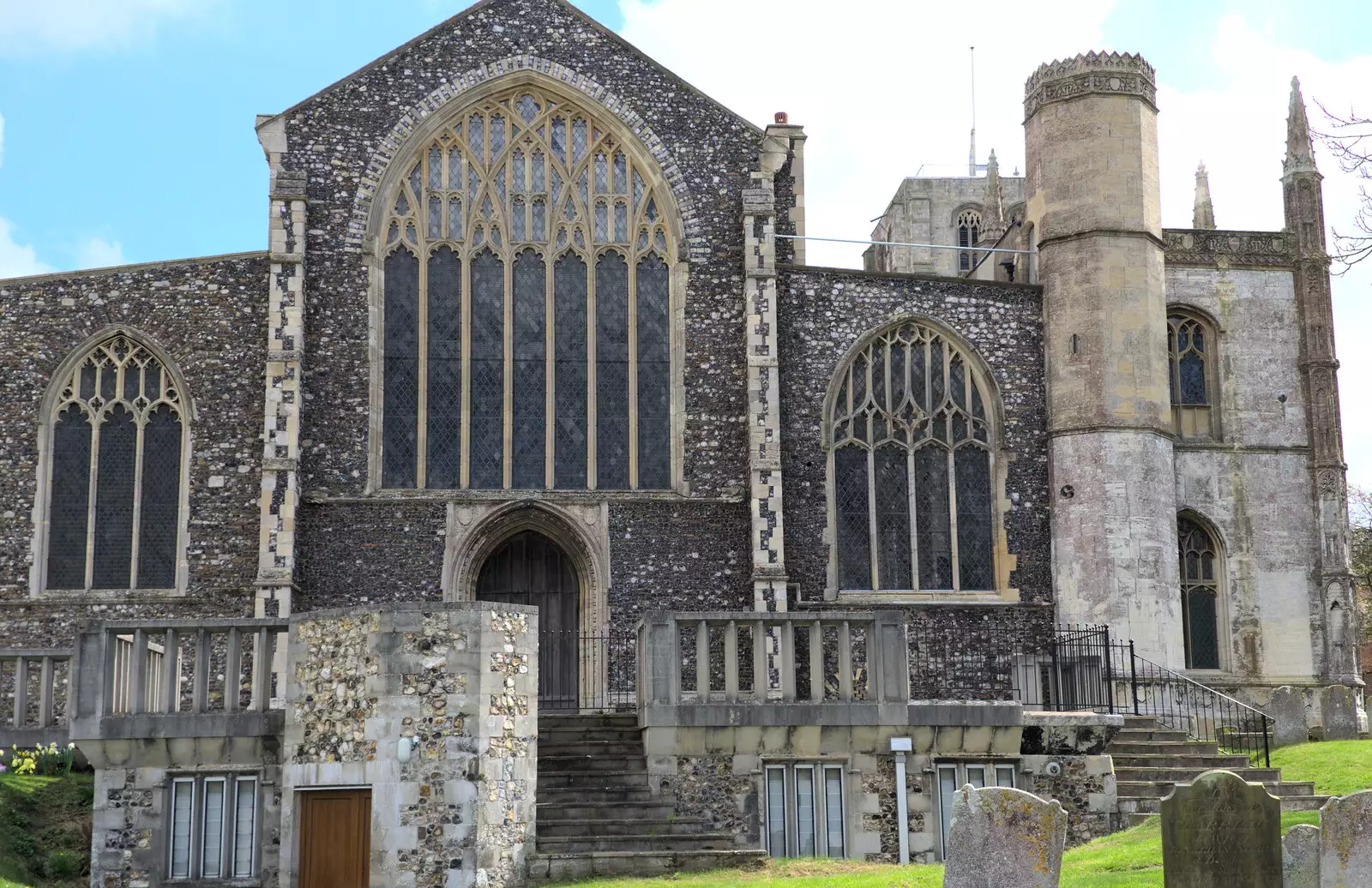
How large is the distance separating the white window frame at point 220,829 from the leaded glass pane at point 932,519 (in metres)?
12.6

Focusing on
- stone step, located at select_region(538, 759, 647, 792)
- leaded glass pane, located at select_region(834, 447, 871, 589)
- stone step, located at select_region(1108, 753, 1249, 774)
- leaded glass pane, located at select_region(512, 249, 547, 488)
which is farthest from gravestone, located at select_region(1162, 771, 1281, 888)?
leaded glass pane, located at select_region(512, 249, 547, 488)

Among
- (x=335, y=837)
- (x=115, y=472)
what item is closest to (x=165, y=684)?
(x=335, y=837)

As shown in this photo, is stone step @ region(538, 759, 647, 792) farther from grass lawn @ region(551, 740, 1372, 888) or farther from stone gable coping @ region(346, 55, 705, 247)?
stone gable coping @ region(346, 55, 705, 247)

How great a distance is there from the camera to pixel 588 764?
1911 centimetres

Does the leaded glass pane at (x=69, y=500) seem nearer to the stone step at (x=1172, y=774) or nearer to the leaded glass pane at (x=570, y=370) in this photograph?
the leaded glass pane at (x=570, y=370)

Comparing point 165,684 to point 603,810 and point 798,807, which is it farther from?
point 798,807

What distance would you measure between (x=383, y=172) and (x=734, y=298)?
231 inches

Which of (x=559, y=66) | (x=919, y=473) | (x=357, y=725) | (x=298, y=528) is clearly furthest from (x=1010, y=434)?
(x=357, y=725)

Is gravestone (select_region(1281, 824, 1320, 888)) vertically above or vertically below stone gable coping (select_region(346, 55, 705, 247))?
below

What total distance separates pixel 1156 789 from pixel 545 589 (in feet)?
35.0

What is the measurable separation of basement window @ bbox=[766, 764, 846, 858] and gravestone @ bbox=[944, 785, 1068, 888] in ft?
18.0

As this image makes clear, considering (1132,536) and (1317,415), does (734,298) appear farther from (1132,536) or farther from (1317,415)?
(1317,415)

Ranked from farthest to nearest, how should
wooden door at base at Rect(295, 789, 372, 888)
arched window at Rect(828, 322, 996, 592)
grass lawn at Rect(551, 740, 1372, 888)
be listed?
1. arched window at Rect(828, 322, 996, 592)
2. wooden door at base at Rect(295, 789, 372, 888)
3. grass lawn at Rect(551, 740, 1372, 888)

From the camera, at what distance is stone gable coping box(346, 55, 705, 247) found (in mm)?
27281
